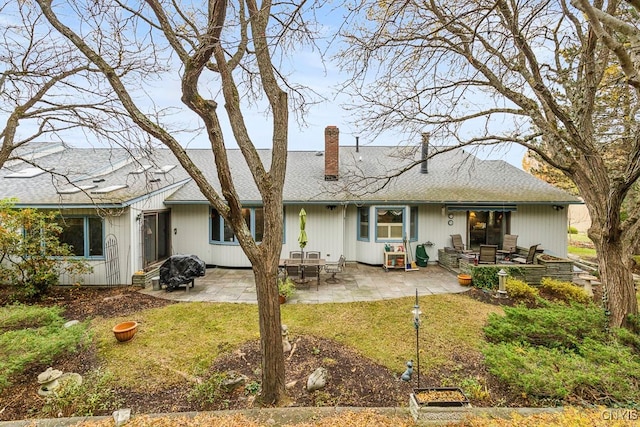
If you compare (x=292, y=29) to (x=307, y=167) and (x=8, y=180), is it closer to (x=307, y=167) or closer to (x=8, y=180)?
(x=307, y=167)

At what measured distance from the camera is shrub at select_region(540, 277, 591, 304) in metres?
8.01

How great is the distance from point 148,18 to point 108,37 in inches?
64.5

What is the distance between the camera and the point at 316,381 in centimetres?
413

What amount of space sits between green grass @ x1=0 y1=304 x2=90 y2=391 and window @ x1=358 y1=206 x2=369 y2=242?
8.97 m

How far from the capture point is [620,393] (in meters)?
3.31

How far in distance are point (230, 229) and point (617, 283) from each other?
10528mm

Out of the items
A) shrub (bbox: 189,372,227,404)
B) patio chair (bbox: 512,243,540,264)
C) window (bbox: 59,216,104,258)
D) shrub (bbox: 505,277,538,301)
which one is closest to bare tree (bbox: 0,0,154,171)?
window (bbox: 59,216,104,258)

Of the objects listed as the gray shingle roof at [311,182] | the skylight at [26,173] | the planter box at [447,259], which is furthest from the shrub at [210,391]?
the skylight at [26,173]

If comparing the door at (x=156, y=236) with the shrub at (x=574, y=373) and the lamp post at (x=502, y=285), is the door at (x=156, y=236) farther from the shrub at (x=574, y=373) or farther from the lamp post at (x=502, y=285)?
the lamp post at (x=502, y=285)

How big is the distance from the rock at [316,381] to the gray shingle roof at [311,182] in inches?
229

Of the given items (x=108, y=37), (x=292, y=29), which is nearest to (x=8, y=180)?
(x=108, y=37)

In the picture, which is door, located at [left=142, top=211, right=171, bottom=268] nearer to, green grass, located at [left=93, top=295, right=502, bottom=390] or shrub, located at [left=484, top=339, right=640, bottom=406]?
green grass, located at [left=93, top=295, right=502, bottom=390]

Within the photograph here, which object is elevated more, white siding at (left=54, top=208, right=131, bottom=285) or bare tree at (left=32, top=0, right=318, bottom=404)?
bare tree at (left=32, top=0, right=318, bottom=404)

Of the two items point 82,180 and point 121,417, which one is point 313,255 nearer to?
point 121,417
